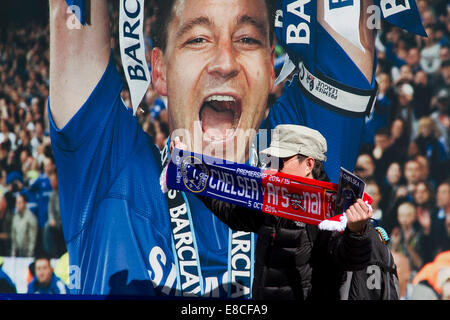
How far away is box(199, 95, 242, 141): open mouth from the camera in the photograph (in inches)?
203

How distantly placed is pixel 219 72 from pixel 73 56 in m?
1.48

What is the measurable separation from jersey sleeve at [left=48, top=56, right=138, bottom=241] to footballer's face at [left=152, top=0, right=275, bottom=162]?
0.52 metres

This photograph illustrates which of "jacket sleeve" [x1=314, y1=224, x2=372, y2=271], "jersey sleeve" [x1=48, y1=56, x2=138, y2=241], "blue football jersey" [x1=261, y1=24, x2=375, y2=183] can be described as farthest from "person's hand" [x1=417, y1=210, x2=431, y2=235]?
"jersey sleeve" [x1=48, y1=56, x2=138, y2=241]

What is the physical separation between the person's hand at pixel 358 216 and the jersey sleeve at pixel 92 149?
3.01 m

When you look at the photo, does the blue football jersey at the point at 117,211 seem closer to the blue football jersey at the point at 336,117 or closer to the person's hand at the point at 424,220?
the blue football jersey at the point at 336,117

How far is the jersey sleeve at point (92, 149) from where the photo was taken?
5.34 metres

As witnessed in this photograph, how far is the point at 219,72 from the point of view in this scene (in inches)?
203

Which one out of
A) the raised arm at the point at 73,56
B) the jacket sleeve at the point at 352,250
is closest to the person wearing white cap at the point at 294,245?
the jacket sleeve at the point at 352,250

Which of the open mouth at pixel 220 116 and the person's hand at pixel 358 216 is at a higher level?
the open mouth at pixel 220 116

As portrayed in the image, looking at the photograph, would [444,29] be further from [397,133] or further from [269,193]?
[269,193]

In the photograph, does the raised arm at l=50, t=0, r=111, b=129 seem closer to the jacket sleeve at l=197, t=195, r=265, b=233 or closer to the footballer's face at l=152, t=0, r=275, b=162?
the footballer's face at l=152, t=0, r=275, b=162

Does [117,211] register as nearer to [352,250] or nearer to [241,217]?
Answer: [241,217]

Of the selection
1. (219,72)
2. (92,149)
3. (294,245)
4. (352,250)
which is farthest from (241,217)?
(92,149)
